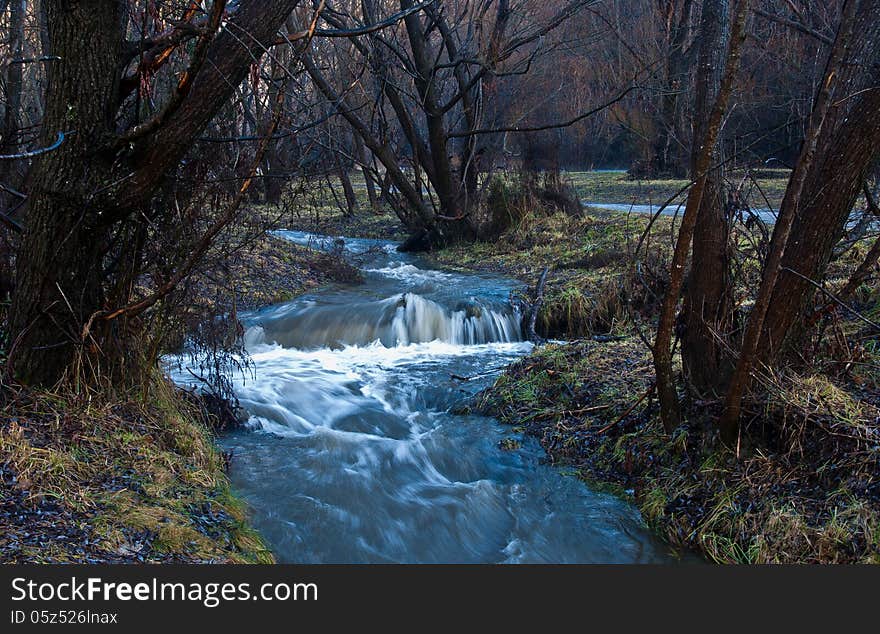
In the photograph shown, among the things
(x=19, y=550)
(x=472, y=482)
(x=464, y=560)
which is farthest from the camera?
(x=472, y=482)

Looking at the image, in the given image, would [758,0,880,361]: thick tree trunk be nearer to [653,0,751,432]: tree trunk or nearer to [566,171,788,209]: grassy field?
[653,0,751,432]: tree trunk

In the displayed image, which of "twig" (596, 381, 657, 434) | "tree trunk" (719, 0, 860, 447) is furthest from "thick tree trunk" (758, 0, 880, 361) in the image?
"twig" (596, 381, 657, 434)

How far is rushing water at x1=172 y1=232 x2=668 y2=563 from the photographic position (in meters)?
5.79

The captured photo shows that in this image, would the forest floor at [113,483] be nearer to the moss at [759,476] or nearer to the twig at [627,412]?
the moss at [759,476]

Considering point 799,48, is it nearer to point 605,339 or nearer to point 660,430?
point 605,339

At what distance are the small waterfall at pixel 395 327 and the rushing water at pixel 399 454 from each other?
0.07 ft

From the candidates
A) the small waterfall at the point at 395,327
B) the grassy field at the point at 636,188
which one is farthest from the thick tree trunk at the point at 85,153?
the grassy field at the point at 636,188

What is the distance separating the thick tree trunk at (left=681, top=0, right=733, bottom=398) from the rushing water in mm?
1271

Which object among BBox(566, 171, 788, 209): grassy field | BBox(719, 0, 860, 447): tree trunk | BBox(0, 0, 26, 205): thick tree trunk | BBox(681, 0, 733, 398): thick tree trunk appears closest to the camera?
BBox(719, 0, 860, 447): tree trunk

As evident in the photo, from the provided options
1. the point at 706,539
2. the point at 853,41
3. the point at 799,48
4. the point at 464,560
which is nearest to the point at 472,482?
the point at 464,560

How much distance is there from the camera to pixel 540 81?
904 inches

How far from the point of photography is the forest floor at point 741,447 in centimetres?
508

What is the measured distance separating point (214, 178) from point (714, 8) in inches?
158

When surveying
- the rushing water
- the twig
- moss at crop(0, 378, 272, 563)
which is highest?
moss at crop(0, 378, 272, 563)
